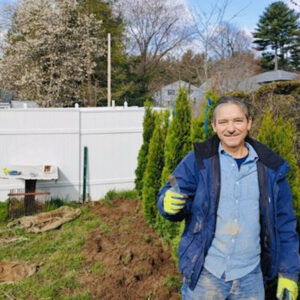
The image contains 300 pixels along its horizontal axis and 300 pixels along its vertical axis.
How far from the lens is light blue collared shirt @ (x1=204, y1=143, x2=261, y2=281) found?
1.55 m

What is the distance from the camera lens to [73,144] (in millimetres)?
6258

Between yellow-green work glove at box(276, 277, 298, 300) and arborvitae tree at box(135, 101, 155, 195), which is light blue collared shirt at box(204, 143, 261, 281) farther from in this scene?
arborvitae tree at box(135, 101, 155, 195)

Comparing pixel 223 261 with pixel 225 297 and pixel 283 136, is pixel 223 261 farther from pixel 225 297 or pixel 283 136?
pixel 283 136

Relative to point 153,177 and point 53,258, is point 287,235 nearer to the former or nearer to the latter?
point 53,258

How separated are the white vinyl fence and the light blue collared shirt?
5010mm

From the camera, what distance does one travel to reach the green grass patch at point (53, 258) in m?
3.07

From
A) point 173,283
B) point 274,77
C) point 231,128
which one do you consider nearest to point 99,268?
point 173,283

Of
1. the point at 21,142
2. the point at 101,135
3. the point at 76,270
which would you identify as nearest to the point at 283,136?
the point at 76,270

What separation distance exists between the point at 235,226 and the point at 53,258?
115 inches

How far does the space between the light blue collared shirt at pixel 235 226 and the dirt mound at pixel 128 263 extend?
5.00 ft

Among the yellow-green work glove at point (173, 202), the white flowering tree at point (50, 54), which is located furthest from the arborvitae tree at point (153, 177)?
the white flowering tree at point (50, 54)

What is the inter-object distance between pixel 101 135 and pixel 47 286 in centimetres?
369

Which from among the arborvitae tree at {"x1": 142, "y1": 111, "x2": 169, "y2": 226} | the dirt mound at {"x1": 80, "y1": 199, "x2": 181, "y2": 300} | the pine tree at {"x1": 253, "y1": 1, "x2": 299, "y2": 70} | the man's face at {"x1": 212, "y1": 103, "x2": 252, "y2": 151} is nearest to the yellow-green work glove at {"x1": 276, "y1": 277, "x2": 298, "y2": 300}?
the man's face at {"x1": 212, "y1": 103, "x2": 252, "y2": 151}

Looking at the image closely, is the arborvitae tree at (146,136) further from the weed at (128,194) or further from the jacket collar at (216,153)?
the jacket collar at (216,153)
